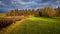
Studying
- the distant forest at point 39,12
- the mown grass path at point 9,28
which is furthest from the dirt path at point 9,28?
the distant forest at point 39,12

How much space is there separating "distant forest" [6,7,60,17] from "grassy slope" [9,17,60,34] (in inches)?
5.2

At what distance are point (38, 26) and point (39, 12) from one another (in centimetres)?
43

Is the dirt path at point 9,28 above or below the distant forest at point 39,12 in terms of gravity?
below

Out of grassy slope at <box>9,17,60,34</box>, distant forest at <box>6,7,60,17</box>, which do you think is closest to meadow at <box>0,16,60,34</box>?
grassy slope at <box>9,17,60,34</box>

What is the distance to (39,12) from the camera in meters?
4.22

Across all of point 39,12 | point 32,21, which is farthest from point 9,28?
point 39,12

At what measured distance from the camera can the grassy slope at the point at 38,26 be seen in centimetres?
401

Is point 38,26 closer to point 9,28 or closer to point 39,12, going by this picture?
point 39,12

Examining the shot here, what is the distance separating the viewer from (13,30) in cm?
405

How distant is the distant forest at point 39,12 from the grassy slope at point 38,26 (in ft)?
0.43

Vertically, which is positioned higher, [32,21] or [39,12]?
[39,12]

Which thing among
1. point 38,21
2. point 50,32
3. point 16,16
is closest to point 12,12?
point 16,16

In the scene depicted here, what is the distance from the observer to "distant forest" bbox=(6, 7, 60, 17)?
A: 417cm

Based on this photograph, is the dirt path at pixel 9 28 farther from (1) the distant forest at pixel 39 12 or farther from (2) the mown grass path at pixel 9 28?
(1) the distant forest at pixel 39 12
